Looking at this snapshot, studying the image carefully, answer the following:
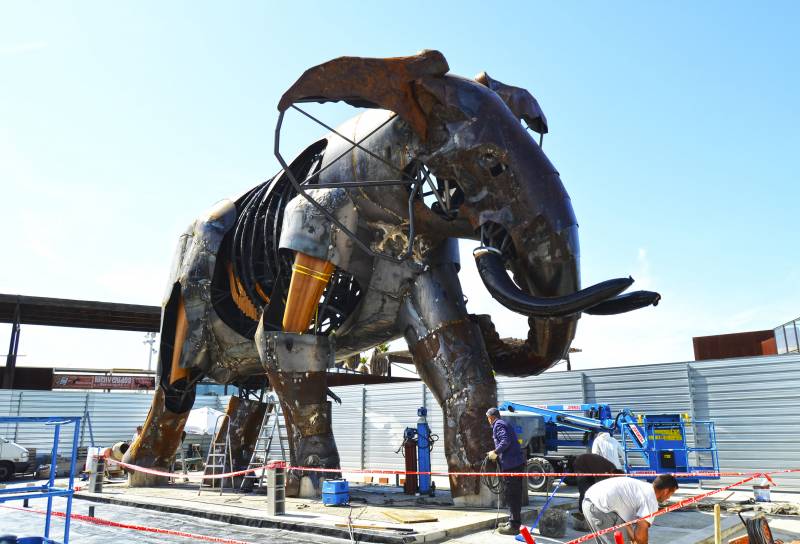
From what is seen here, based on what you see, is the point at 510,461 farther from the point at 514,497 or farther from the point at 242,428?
the point at 242,428

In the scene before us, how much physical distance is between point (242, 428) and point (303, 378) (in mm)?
4320

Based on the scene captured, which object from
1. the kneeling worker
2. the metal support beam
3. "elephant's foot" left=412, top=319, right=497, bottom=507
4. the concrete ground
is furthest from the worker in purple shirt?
the metal support beam

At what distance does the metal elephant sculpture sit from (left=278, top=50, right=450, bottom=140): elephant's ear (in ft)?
0.06

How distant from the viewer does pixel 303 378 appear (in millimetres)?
9172

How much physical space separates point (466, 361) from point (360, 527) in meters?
2.59

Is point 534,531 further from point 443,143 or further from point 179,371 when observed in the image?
point 179,371

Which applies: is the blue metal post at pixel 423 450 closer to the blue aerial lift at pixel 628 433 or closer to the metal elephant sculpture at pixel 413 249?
the metal elephant sculpture at pixel 413 249

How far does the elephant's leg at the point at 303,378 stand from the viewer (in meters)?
9.09

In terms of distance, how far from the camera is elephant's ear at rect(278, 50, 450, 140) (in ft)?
27.0

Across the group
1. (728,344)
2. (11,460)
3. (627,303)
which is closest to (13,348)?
(11,460)

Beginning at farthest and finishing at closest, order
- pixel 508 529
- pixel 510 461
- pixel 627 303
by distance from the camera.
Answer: pixel 627 303 < pixel 510 461 < pixel 508 529

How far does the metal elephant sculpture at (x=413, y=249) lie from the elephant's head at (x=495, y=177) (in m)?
0.02

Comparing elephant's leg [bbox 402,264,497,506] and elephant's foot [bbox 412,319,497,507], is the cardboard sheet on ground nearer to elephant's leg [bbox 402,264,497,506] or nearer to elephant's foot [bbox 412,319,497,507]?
elephant's leg [bbox 402,264,497,506]

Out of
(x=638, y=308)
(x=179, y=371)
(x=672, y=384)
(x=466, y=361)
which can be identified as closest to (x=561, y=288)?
(x=638, y=308)
